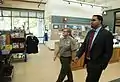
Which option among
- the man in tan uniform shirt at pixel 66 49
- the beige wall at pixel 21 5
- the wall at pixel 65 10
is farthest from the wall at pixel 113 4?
the man in tan uniform shirt at pixel 66 49

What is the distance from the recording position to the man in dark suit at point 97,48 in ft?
8.70

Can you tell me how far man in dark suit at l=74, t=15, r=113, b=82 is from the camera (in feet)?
8.70

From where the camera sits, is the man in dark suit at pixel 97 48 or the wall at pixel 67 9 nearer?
the man in dark suit at pixel 97 48

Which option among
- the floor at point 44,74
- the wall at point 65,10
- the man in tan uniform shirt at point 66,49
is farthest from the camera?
the wall at point 65,10

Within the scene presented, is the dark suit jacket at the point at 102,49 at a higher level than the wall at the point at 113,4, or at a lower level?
lower

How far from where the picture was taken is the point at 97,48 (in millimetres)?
2709

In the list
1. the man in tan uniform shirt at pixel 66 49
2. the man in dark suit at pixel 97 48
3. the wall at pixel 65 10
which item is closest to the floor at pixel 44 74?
the man in tan uniform shirt at pixel 66 49

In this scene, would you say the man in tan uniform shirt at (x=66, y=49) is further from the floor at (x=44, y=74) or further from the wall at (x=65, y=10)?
the wall at (x=65, y=10)

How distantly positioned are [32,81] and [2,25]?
368 inches

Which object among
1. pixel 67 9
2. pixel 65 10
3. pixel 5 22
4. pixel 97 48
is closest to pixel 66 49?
pixel 97 48

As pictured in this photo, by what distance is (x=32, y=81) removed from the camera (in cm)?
464

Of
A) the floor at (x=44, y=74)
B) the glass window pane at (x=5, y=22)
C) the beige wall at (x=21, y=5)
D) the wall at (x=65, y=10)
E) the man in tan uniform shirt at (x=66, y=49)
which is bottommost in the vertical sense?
the floor at (x=44, y=74)

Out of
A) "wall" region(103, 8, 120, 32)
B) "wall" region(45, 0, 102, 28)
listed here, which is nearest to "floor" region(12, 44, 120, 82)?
"wall" region(45, 0, 102, 28)

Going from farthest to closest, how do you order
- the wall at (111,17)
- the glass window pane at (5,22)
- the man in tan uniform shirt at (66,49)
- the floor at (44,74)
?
the wall at (111,17), the glass window pane at (5,22), the floor at (44,74), the man in tan uniform shirt at (66,49)
